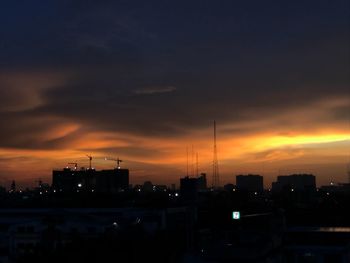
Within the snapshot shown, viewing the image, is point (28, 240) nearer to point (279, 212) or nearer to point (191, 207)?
point (191, 207)

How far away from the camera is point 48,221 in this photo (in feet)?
119

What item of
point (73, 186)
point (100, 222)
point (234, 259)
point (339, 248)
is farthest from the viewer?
point (73, 186)

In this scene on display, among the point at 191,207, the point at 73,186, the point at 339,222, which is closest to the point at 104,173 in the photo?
the point at 73,186

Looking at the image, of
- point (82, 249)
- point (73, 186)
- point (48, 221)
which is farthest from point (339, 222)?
point (73, 186)

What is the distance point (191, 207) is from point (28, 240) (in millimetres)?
12631

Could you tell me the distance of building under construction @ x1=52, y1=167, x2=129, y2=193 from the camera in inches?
5251

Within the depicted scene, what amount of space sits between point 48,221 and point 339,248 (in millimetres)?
18988

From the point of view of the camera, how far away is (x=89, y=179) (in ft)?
437

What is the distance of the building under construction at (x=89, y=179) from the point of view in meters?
133

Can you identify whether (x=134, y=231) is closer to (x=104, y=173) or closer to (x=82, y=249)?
(x=82, y=249)

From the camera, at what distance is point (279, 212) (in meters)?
31.0

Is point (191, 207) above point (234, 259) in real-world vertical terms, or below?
above

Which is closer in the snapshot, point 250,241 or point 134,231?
point 250,241

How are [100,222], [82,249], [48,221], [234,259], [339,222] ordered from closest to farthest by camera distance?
[82,249] → [234,259] → [48,221] → [100,222] → [339,222]
